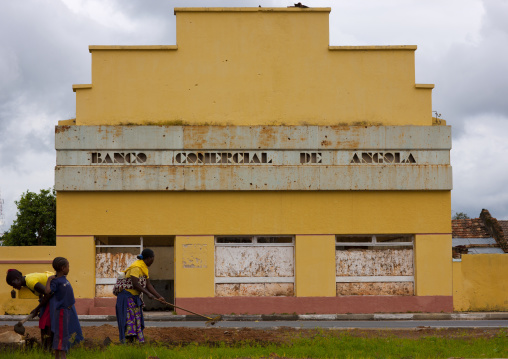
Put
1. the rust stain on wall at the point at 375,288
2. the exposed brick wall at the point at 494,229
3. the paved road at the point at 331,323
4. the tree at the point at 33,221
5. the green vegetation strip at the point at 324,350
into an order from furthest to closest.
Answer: the tree at the point at 33,221 → the exposed brick wall at the point at 494,229 → the rust stain on wall at the point at 375,288 → the paved road at the point at 331,323 → the green vegetation strip at the point at 324,350

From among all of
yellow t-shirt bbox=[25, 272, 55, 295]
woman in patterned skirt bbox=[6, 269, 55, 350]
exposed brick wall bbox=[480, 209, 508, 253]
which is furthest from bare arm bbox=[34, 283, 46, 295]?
exposed brick wall bbox=[480, 209, 508, 253]

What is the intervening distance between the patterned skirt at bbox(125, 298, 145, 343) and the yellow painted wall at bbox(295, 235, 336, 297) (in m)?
8.98

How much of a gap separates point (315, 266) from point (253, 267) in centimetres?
169

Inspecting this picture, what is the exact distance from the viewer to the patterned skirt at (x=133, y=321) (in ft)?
38.8

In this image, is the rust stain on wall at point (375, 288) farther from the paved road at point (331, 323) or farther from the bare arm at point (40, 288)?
the bare arm at point (40, 288)

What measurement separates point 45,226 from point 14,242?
5.40 feet

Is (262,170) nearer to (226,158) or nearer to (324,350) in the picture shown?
(226,158)

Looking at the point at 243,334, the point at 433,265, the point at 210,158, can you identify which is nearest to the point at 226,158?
the point at 210,158

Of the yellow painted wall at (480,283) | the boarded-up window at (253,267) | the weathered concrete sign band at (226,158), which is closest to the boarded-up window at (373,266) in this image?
the yellow painted wall at (480,283)

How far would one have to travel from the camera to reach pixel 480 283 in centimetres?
2067

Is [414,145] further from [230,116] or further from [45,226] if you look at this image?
[45,226]

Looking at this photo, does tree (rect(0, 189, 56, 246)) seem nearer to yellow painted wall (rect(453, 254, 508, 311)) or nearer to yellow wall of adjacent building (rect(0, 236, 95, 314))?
yellow wall of adjacent building (rect(0, 236, 95, 314))

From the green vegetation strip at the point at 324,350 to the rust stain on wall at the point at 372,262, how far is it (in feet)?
23.6

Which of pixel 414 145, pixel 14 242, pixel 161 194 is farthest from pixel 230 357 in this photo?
pixel 14 242
